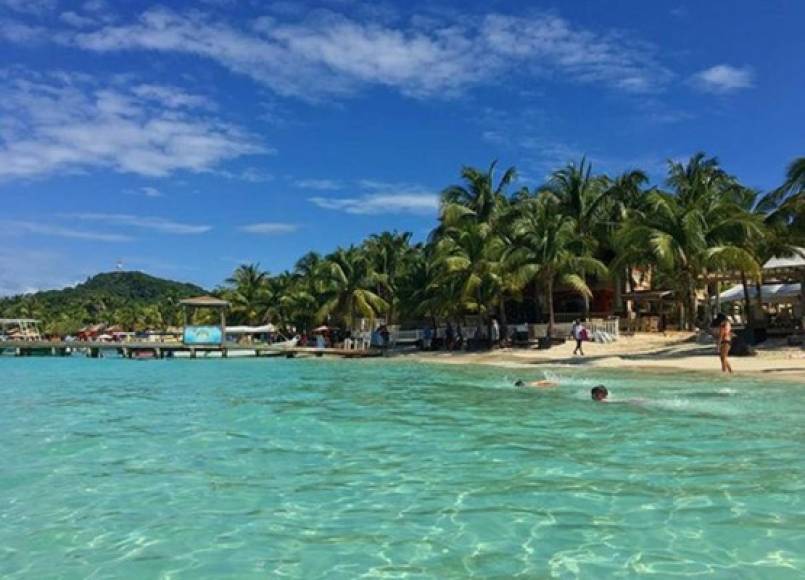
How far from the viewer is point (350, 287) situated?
162 feet

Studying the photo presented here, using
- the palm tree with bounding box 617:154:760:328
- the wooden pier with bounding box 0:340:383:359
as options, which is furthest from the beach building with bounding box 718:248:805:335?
the wooden pier with bounding box 0:340:383:359

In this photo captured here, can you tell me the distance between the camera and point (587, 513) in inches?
281

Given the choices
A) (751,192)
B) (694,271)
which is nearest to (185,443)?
(694,271)

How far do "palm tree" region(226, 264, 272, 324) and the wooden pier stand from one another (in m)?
13.7

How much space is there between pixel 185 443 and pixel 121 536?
5162mm

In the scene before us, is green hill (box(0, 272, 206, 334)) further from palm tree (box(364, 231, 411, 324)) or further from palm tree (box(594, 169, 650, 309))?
palm tree (box(594, 169, 650, 309))

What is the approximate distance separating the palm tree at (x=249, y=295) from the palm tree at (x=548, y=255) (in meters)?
35.7

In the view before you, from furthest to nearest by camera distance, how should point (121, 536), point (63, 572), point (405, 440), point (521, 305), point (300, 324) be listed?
point (300, 324) < point (521, 305) < point (405, 440) < point (121, 536) < point (63, 572)

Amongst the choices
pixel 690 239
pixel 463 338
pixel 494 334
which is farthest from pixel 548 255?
pixel 463 338

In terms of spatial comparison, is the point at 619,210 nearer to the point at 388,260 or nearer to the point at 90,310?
the point at 388,260

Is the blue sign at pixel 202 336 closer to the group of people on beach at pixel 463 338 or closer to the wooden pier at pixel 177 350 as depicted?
the wooden pier at pixel 177 350

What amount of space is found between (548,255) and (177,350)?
2851cm

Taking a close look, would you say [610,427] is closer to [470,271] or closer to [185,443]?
[185,443]

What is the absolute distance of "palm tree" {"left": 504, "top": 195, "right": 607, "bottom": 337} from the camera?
33.9m
